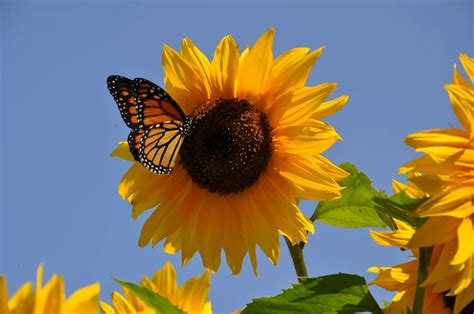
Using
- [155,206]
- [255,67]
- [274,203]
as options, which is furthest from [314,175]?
[155,206]

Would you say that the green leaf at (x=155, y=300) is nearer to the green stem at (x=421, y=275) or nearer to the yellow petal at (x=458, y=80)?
the green stem at (x=421, y=275)

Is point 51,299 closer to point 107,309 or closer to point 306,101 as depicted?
point 107,309

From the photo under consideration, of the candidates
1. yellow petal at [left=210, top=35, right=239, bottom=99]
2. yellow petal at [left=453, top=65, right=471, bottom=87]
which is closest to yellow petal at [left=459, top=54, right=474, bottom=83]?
yellow petal at [left=453, top=65, right=471, bottom=87]

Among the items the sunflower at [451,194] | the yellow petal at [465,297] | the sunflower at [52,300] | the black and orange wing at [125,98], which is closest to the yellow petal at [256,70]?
the black and orange wing at [125,98]

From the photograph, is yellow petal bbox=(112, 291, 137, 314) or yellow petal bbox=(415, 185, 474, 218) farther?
yellow petal bbox=(112, 291, 137, 314)

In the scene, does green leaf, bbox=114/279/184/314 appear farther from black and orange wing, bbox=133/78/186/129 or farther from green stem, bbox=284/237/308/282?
black and orange wing, bbox=133/78/186/129

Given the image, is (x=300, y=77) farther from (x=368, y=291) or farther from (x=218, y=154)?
(x=368, y=291)
